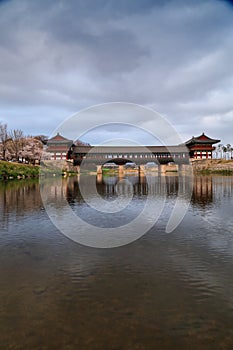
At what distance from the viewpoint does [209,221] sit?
13.5m

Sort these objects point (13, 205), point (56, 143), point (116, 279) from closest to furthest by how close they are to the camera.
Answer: point (116, 279) < point (13, 205) < point (56, 143)

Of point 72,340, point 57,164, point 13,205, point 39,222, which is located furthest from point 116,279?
point 57,164

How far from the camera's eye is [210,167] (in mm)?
76312

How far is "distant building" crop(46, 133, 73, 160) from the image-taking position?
3029 inches

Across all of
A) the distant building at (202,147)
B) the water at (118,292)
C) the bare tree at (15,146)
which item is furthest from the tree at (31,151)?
the water at (118,292)

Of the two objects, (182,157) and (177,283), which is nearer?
(177,283)

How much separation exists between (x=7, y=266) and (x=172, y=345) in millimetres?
5506

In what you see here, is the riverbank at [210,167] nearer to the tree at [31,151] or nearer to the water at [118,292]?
the tree at [31,151]

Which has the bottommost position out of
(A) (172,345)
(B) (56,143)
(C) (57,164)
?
(A) (172,345)

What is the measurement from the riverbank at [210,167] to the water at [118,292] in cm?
6813

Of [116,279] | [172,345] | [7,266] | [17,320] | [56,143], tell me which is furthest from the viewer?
[56,143]

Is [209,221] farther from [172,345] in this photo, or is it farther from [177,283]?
[172,345]

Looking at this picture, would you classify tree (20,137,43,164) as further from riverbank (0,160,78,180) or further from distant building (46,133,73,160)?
riverbank (0,160,78,180)

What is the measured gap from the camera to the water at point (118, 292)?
14.8 ft
